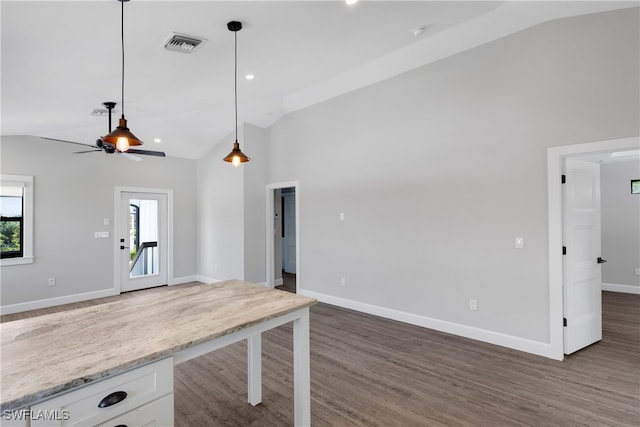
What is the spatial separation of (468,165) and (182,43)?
10.6ft

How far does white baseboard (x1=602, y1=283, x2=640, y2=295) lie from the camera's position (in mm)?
5492

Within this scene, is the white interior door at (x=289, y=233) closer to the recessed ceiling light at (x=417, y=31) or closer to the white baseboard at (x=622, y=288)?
the recessed ceiling light at (x=417, y=31)

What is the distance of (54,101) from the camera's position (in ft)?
11.0

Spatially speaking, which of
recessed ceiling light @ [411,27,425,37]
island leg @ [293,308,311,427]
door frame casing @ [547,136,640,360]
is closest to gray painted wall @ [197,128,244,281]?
recessed ceiling light @ [411,27,425,37]

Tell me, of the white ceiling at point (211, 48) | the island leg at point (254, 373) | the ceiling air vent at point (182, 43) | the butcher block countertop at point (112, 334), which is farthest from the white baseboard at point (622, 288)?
the ceiling air vent at point (182, 43)

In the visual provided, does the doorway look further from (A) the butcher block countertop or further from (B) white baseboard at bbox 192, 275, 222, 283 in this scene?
(A) the butcher block countertop

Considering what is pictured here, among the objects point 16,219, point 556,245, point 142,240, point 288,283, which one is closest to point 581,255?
point 556,245

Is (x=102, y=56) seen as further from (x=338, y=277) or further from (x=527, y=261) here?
(x=527, y=261)

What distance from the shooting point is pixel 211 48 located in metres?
2.77

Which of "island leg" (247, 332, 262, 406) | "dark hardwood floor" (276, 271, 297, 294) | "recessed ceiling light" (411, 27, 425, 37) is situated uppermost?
"recessed ceiling light" (411, 27, 425, 37)

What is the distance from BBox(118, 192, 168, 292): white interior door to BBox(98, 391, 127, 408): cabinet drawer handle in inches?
219

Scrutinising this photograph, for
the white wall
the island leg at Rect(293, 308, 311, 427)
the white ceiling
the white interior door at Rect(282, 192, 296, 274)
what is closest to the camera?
the island leg at Rect(293, 308, 311, 427)

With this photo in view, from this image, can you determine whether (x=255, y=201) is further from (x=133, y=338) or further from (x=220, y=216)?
(x=133, y=338)

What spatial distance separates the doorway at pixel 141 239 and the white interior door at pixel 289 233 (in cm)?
281
